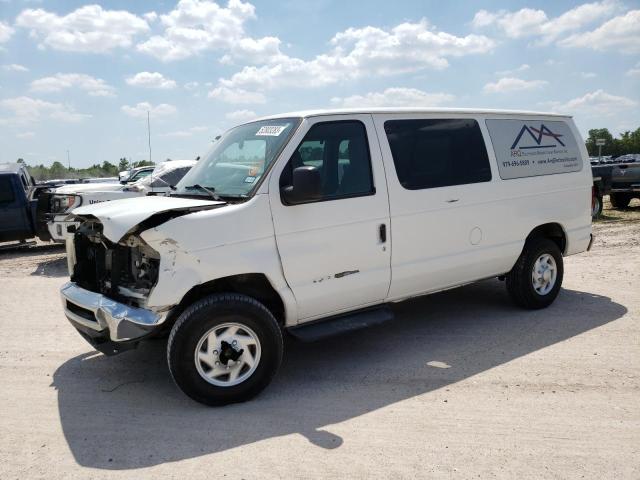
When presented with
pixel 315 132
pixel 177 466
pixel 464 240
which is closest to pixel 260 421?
pixel 177 466

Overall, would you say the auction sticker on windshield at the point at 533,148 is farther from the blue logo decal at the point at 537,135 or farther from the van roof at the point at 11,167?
the van roof at the point at 11,167

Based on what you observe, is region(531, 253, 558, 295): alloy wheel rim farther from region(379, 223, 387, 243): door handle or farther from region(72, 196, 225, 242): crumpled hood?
region(72, 196, 225, 242): crumpled hood

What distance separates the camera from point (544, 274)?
649 cm

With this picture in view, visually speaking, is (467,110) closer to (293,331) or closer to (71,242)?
(293,331)

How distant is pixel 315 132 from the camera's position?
15.5ft

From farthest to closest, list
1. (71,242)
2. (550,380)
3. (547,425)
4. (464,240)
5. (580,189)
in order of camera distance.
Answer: (580,189), (464,240), (71,242), (550,380), (547,425)

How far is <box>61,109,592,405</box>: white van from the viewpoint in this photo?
4121 mm

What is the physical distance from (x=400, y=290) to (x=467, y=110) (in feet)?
6.68

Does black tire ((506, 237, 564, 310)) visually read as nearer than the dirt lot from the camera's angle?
No

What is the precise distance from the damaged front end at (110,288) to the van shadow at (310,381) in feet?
1.71

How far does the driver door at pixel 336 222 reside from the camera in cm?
450

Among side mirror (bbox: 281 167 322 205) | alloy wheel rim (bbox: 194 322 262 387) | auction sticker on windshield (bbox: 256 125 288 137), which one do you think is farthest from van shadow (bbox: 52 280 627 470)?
auction sticker on windshield (bbox: 256 125 288 137)

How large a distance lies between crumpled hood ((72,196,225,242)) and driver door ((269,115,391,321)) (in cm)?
63

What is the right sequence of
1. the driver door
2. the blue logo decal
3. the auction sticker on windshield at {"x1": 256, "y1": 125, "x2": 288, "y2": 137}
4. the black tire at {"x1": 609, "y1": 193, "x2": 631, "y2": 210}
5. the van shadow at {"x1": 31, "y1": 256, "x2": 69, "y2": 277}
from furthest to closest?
the black tire at {"x1": 609, "y1": 193, "x2": 631, "y2": 210}
the van shadow at {"x1": 31, "y1": 256, "x2": 69, "y2": 277}
the blue logo decal
the auction sticker on windshield at {"x1": 256, "y1": 125, "x2": 288, "y2": 137}
the driver door
